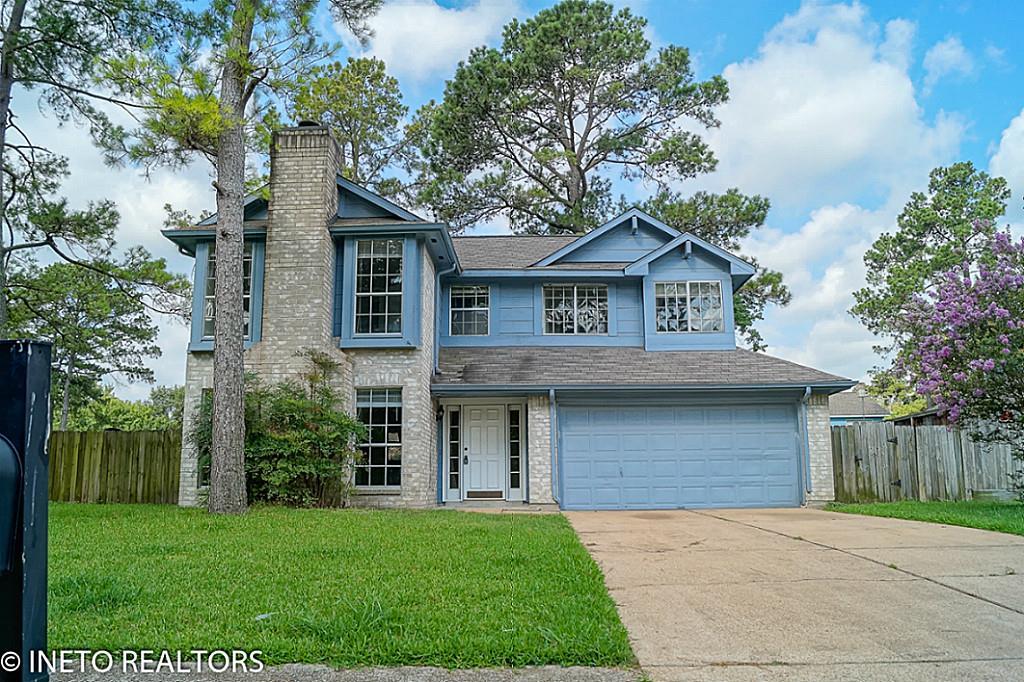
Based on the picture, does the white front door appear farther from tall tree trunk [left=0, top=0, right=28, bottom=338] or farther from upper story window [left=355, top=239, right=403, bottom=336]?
tall tree trunk [left=0, top=0, right=28, bottom=338]

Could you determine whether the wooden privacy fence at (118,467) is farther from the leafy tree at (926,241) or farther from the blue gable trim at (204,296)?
the leafy tree at (926,241)

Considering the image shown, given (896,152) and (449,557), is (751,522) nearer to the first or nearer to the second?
(449,557)

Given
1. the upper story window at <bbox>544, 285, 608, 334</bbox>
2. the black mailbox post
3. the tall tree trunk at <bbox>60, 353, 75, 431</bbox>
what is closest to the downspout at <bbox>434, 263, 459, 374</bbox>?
the upper story window at <bbox>544, 285, 608, 334</bbox>

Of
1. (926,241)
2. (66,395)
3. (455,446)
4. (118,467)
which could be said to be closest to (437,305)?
(455,446)

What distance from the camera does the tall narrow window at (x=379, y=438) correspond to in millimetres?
13664

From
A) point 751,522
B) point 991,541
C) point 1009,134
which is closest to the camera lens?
point 991,541

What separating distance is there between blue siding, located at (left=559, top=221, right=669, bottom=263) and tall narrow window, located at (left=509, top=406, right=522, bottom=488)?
399 centimetres

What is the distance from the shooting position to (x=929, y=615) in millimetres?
4871

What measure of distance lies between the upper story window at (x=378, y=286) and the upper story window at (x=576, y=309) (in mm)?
4116

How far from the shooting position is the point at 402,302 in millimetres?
13906

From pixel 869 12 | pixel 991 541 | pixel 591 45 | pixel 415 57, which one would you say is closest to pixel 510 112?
pixel 591 45

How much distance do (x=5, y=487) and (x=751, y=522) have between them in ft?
36.0

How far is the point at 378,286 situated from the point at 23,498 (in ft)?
42.8

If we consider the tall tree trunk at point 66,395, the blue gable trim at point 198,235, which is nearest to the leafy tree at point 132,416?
the tall tree trunk at point 66,395
